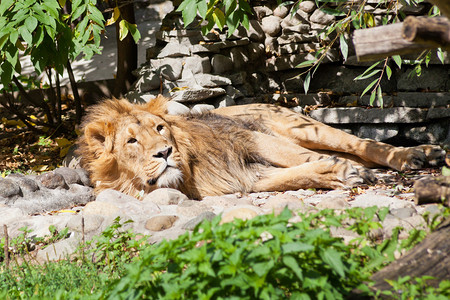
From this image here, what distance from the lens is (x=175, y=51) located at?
7184 mm

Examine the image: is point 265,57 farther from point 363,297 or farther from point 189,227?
point 363,297

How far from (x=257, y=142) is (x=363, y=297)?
3.61 meters

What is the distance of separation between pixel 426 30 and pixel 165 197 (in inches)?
110

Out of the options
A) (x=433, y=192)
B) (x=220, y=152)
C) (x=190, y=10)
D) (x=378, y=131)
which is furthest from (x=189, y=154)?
(x=433, y=192)

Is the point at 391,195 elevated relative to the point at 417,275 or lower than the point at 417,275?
lower

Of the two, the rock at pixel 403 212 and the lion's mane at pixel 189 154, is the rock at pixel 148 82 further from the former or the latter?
the rock at pixel 403 212

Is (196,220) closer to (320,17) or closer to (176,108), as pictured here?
(176,108)

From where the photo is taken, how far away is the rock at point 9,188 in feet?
16.2

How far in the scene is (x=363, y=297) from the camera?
2.21m

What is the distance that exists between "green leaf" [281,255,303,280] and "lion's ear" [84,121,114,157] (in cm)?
315

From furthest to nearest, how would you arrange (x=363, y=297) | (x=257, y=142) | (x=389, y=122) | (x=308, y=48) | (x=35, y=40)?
(x=308, y=48), (x=389, y=122), (x=257, y=142), (x=35, y=40), (x=363, y=297)

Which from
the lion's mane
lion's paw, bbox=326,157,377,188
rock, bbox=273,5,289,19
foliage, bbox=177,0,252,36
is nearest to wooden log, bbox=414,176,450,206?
foliage, bbox=177,0,252,36

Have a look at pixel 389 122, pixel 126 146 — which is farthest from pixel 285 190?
pixel 389 122

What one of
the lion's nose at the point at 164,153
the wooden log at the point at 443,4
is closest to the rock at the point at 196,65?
the lion's nose at the point at 164,153
